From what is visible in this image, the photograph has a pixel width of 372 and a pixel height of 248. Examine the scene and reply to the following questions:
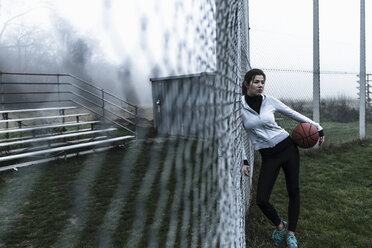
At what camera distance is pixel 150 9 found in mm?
829

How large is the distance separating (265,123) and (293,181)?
1.74 feet

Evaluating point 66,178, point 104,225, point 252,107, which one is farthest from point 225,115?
point 66,178

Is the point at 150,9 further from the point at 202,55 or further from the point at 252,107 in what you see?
the point at 252,107

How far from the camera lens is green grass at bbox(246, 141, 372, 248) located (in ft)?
7.93

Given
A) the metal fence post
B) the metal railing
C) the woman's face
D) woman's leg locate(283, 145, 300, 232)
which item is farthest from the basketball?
the metal fence post

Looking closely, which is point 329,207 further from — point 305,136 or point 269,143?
point 269,143

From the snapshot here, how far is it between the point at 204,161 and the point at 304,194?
1363 mm

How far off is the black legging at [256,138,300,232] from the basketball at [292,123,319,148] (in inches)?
6.1

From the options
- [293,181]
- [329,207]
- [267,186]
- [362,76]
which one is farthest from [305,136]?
[362,76]

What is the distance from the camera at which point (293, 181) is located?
2.41 m

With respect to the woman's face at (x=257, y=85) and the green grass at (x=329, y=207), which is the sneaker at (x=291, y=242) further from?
the woman's face at (x=257, y=85)

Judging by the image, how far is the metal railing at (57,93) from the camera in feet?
2.15

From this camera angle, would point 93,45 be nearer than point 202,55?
Yes

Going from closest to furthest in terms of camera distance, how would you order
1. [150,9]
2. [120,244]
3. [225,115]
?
[150,9]
[225,115]
[120,244]
